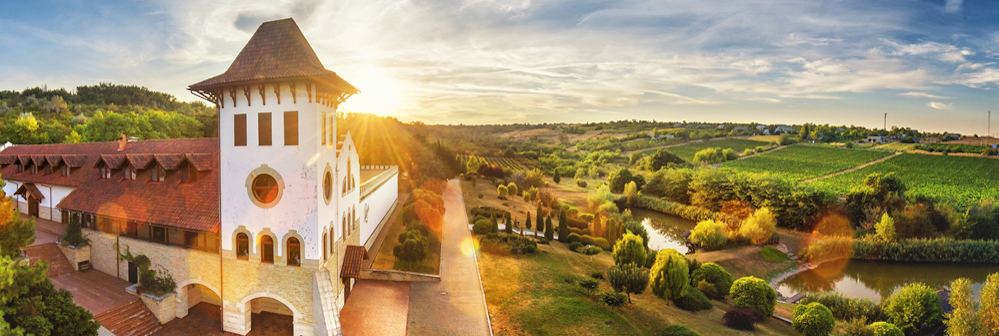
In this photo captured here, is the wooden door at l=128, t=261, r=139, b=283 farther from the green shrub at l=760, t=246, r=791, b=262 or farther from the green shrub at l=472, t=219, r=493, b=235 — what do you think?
the green shrub at l=760, t=246, r=791, b=262

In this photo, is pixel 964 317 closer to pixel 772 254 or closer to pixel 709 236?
pixel 772 254

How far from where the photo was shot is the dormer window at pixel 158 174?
55.9ft

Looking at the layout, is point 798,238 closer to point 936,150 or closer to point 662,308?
point 662,308

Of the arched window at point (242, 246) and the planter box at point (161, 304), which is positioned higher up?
the arched window at point (242, 246)

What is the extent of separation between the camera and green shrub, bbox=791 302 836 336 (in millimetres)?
17000

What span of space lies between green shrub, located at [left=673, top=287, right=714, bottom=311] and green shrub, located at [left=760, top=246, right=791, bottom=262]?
16.8m

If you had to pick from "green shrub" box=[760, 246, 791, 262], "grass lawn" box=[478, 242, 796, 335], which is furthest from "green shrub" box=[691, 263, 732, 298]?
"green shrub" box=[760, 246, 791, 262]

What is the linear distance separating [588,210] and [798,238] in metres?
22.2

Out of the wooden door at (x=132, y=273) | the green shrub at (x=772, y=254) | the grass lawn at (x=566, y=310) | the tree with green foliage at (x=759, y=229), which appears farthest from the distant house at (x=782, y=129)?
the wooden door at (x=132, y=273)

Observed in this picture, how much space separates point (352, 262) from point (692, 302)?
56.3ft

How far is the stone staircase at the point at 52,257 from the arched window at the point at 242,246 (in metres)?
9.46

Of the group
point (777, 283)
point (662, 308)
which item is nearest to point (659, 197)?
point (777, 283)

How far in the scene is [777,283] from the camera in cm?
2852

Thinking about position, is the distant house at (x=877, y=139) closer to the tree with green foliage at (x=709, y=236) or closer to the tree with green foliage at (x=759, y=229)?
the tree with green foliage at (x=759, y=229)
